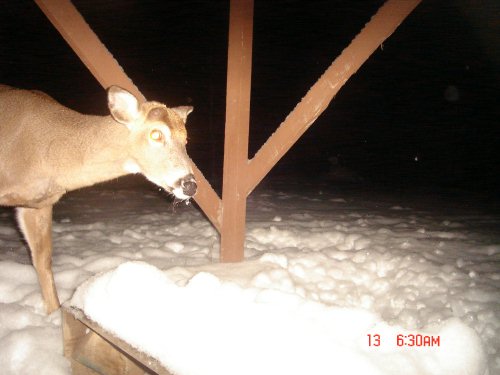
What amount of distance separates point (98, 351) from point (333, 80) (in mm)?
2338

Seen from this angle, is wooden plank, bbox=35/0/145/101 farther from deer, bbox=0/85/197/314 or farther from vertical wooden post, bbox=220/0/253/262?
vertical wooden post, bbox=220/0/253/262

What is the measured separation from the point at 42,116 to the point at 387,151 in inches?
581

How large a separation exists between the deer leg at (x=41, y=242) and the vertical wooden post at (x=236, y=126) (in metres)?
1.34

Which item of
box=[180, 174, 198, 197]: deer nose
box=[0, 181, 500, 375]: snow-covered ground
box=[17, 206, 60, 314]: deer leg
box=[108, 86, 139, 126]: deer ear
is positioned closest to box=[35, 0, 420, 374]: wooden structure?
box=[108, 86, 139, 126]: deer ear

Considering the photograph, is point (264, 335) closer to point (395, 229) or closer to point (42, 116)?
point (42, 116)

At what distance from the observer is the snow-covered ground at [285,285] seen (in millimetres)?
1789

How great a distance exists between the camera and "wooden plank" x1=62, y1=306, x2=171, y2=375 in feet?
6.10

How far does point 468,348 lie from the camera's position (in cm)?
183

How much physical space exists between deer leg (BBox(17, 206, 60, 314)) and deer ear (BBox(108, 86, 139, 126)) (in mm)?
938

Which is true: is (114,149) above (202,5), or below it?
below

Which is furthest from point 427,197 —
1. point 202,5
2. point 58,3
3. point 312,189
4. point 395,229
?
point 202,5

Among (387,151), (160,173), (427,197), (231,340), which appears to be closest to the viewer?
(231,340)

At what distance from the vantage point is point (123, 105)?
8.73 ft
